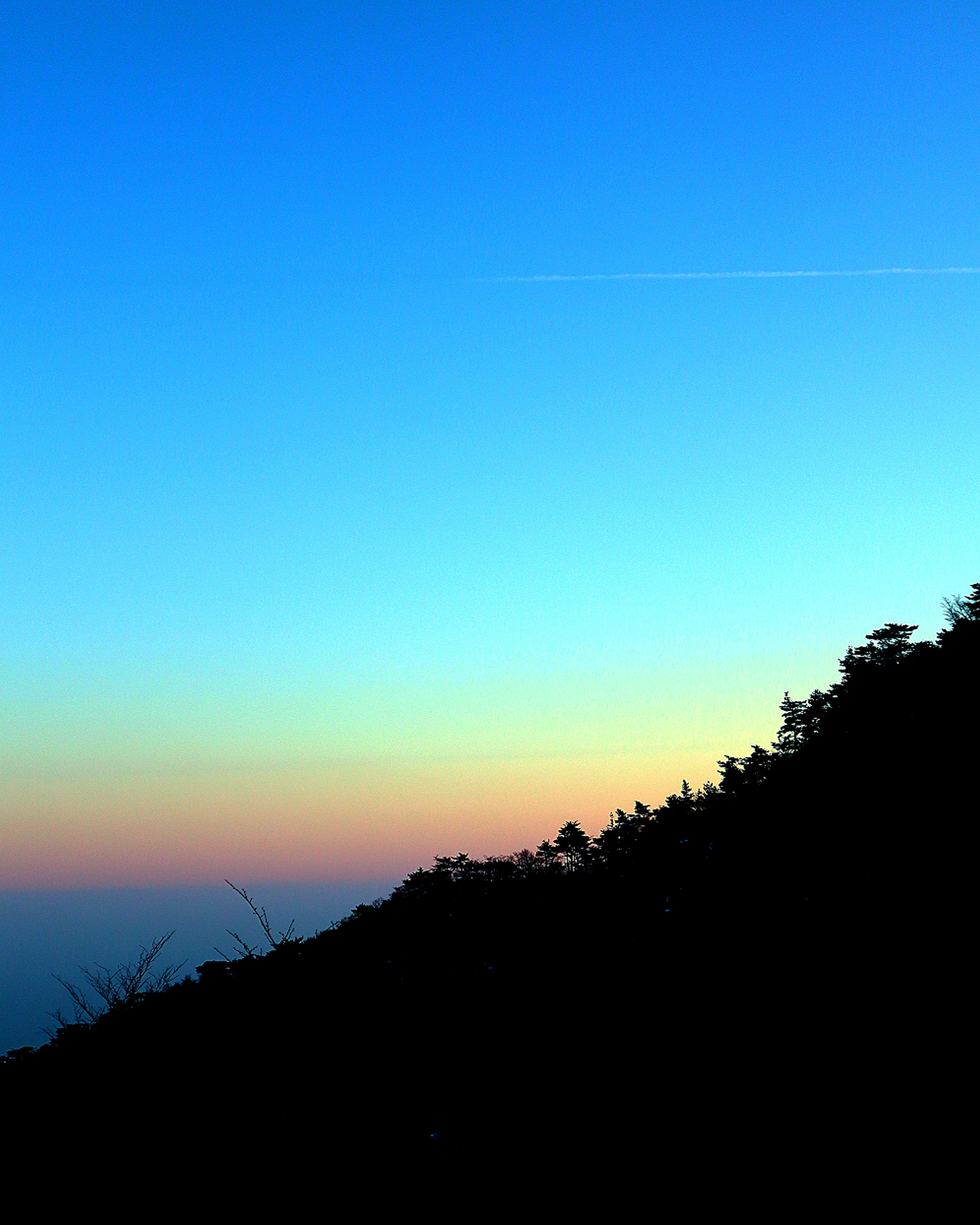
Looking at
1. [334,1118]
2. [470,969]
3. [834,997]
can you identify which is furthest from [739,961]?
[334,1118]

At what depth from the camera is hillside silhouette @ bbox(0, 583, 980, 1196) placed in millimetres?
11992

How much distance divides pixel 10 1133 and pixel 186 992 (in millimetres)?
6998

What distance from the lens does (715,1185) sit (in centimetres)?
1058

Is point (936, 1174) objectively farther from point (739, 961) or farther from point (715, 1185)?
point (739, 961)

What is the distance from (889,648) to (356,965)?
88.5 ft

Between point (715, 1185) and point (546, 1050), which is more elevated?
point (546, 1050)

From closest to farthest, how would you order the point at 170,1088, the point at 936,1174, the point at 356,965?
the point at 936,1174 → the point at 170,1088 → the point at 356,965

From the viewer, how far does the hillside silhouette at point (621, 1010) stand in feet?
39.3

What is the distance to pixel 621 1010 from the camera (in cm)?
1566

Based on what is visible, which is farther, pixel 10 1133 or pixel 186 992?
pixel 186 992

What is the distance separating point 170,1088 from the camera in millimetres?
17578

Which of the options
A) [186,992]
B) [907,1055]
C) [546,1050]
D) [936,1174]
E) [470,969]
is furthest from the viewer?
[186,992]

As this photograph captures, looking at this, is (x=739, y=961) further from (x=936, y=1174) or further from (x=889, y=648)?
(x=889, y=648)

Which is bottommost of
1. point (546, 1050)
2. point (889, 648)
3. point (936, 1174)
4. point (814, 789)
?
point (936, 1174)
